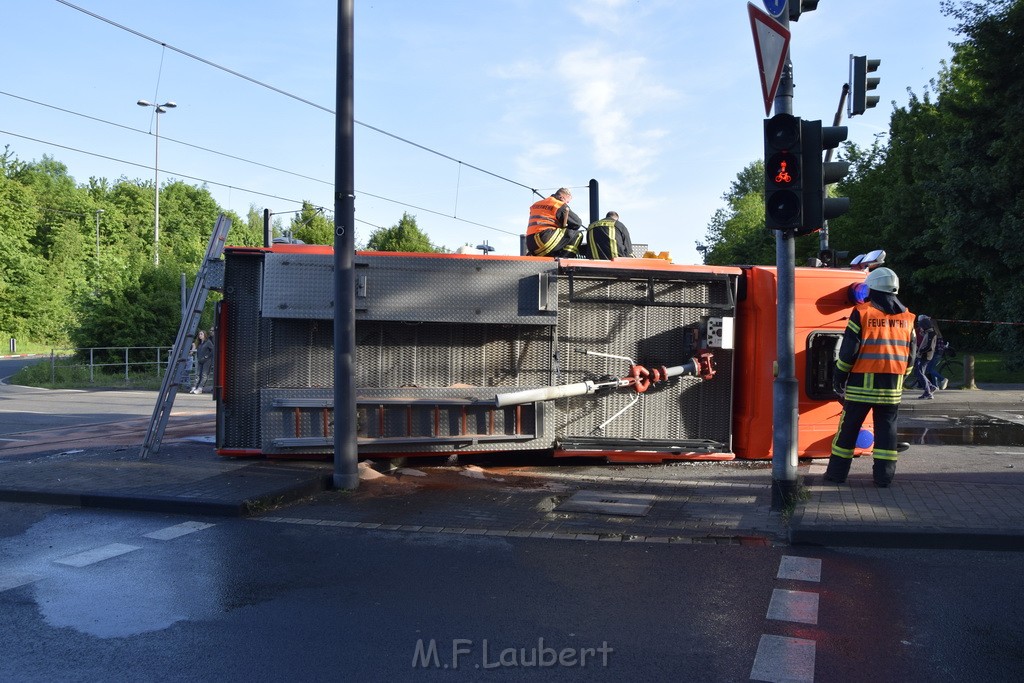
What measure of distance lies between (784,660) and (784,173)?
413 centimetres

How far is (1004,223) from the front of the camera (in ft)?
66.0

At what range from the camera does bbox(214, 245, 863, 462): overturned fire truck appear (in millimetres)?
8375

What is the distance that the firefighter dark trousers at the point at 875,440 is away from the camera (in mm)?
7555

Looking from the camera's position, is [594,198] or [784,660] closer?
[784,660]

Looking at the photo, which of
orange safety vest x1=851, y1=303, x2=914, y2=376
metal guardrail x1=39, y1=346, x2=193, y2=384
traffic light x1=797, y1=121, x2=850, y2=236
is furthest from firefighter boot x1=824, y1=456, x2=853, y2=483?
metal guardrail x1=39, y1=346, x2=193, y2=384

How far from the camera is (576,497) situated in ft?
25.4

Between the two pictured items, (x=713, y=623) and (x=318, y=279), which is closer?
(x=713, y=623)

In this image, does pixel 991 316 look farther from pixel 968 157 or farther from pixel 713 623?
pixel 713 623

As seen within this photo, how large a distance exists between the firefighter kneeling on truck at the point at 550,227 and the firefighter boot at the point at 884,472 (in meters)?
4.18

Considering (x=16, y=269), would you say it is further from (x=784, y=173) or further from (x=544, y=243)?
(x=784, y=173)

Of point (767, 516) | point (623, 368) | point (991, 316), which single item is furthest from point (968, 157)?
point (767, 516)

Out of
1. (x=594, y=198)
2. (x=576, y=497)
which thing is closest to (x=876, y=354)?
(x=576, y=497)

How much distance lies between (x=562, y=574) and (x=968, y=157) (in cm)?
2011

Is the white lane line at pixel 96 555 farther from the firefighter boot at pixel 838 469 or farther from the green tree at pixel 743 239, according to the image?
the green tree at pixel 743 239
